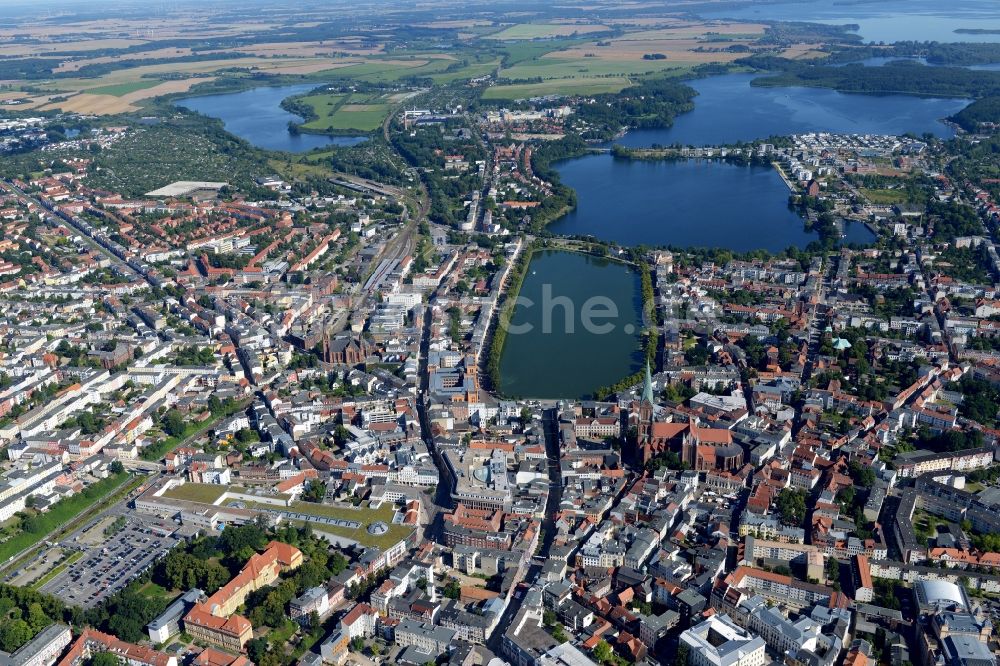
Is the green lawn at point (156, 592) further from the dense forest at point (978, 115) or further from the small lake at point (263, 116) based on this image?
the dense forest at point (978, 115)

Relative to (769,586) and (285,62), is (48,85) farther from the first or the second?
(769,586)

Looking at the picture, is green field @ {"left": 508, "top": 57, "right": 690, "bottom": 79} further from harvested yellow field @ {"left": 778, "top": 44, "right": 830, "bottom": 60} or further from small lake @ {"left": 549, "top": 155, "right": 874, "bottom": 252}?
small lake @ {"left": 549, "top": 155, "right": 874, "bottom": 252}

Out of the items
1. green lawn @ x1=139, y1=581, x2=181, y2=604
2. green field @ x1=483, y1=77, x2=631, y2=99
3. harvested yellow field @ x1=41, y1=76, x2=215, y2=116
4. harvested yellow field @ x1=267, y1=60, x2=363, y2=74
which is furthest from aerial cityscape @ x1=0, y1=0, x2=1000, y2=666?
harvested yellow field @ x1=267, y1=60, x2=363, y2=74

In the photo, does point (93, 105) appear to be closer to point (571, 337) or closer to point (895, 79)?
point (571, 337)

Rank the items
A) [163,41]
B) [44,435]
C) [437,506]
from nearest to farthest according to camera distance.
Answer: [437,506]
[44,435]
[163,41]

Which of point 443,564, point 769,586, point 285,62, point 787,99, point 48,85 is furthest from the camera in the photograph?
point 285,62

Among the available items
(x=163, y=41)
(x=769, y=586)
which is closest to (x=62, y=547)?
(x=769, y=586)

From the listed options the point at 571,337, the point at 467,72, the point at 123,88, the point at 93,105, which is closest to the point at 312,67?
the point at 467,72

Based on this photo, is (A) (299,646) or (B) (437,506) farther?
(B) (437,506)
